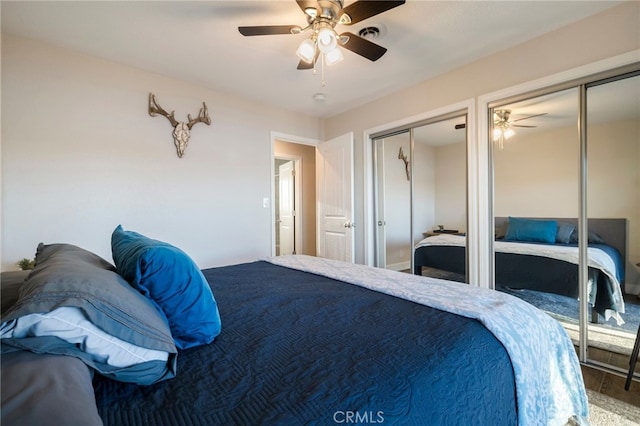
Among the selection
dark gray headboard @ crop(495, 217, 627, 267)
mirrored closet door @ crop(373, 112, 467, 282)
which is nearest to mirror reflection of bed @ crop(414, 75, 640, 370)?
dark gray headboard @ crop(495, 217, 627, 267)

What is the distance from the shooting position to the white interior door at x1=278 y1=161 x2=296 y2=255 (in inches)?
213

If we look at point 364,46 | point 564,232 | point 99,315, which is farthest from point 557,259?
point 99,315

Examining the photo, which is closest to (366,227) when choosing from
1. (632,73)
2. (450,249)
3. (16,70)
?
(450,249)

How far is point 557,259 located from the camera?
92.2 inches

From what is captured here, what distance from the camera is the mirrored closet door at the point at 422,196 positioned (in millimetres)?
2986

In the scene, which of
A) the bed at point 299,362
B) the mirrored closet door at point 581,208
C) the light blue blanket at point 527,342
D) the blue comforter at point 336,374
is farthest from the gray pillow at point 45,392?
the mirrored closet door at point 581,208

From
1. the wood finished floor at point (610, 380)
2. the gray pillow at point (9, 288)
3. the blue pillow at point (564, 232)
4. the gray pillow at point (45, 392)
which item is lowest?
the wood finished floor at point (610, 380)

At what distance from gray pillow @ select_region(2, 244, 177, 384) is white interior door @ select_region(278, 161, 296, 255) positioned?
456cm

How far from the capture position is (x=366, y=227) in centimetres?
377

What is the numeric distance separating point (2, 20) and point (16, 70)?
34cm

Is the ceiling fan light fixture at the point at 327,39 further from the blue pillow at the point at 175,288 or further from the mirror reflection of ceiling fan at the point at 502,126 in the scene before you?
the mirror reflection of ceiling fan at the point at 502,126

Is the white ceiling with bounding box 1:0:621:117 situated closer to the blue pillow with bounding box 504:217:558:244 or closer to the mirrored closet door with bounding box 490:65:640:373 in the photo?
the mirrored closet door with bounding box 490:65:640:373

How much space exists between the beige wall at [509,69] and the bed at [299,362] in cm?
204

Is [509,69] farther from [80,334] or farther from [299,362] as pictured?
[80,334]
